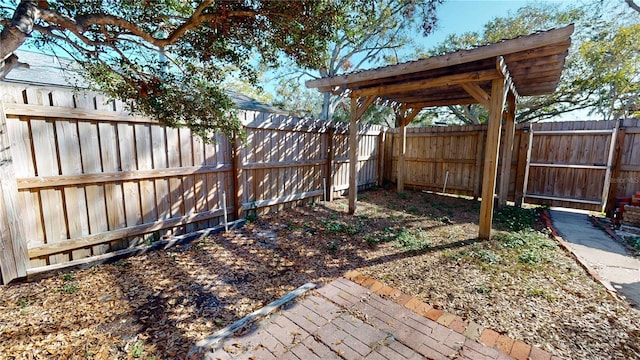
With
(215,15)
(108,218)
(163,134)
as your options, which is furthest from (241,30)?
(108,218)

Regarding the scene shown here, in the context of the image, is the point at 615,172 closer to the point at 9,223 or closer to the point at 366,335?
the point at 366,335

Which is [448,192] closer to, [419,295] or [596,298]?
[596,298]

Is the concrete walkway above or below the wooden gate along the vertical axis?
below

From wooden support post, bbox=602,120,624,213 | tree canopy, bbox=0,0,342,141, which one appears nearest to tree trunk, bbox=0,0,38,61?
tree canopy, bbox=0,0,342,141

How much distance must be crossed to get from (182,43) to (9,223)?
2.47 m

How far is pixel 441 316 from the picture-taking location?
2.18 m

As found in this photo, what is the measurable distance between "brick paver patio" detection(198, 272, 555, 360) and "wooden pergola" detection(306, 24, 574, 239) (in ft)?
7.81

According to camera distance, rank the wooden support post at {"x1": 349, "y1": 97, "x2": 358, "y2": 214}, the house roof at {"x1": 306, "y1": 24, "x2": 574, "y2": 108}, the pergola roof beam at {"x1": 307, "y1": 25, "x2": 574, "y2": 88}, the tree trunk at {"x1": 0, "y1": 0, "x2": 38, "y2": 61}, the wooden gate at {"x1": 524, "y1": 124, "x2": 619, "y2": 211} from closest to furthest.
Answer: the tree trunk at {"x1": 0, "y1": 0, "x2": 38, "y2": 61} < the pergola roof beam at {"x1": 307, "y1": 25, "x2": 574, "y2": 88} < the house roof at {"x1": 306, "y1": 24, "x2": 574, "y2": 108} < the wooden support post at {"x1": 349, "y1": 97, "x2": 358, "y2": 214} < the wooden gate at {"x1": 524, "y1": 124, "x2": 619, "y2": 211}

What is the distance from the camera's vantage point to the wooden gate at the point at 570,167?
5.31 metres

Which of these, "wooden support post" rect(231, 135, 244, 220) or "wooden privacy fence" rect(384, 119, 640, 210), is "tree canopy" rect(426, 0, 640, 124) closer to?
"wooden privacy fence" rect(384, 119, 640, 210)

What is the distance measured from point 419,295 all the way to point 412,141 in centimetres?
609

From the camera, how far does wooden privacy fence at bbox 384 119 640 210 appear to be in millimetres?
5105

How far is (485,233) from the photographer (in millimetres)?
3889

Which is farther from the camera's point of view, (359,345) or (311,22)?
(311,22)
